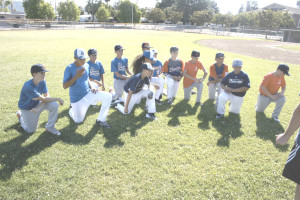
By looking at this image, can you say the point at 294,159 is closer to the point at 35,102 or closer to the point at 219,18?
the point at 35,102

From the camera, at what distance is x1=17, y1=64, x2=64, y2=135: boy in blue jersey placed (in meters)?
4.52

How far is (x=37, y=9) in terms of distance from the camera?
55.4m

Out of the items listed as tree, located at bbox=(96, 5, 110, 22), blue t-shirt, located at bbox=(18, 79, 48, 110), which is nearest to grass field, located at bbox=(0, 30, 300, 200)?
blue t-shirt, located at bbox=(18, 79, 48, 110)

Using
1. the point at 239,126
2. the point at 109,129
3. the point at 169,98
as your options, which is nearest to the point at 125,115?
the point at 109,129

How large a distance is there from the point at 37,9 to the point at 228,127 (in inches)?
2587

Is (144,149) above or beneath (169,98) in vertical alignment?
beneath

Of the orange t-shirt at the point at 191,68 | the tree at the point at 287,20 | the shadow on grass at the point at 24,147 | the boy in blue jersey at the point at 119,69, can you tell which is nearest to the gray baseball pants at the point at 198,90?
the orange t-shirt at the point at 191,68

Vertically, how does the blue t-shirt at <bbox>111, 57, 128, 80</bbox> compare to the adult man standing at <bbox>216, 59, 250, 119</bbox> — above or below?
above

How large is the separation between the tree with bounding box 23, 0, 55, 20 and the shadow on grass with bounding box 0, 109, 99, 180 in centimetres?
6253

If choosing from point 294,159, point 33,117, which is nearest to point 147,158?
point 294,159

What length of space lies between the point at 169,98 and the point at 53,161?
4.55 meters

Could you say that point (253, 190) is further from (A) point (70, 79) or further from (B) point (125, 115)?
(A) point (70, 79)

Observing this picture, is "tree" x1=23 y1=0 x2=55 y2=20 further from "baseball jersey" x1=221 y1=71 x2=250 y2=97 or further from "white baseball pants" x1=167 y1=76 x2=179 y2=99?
"baseball jersey" x1=221 y1=71 x2=250 y2=97

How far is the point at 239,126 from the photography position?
19.5 feet
